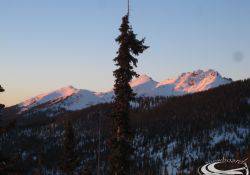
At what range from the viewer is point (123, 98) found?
3597cm

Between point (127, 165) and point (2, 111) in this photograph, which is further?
point (127, 165)

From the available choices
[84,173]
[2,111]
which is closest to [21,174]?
[2,111]

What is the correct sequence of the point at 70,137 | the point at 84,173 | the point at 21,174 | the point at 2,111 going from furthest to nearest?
the point at 70,137, the point at 84,173, the point at 2,111, the point at 21,174

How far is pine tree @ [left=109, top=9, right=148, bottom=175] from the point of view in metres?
35.7

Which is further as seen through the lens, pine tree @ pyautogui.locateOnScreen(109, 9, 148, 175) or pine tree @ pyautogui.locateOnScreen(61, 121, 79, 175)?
pine tree @ pyautogui.locateOnScreen(61, 121, 79, 175)

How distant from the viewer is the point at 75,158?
76938 mm

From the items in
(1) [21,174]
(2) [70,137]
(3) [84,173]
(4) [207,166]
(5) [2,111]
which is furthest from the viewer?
(2) [70,137]

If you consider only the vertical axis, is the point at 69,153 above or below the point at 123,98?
below

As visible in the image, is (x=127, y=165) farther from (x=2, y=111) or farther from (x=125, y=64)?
(x=2, y=111)

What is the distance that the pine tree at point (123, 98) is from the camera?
35.7 m

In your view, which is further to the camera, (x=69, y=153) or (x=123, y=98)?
(x=69, y=153)

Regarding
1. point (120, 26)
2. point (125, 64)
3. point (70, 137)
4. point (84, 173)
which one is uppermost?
point (120, 26)

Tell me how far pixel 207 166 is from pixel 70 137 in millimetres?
37498

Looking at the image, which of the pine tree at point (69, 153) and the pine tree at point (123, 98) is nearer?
the pine tree at point (123, 98)
